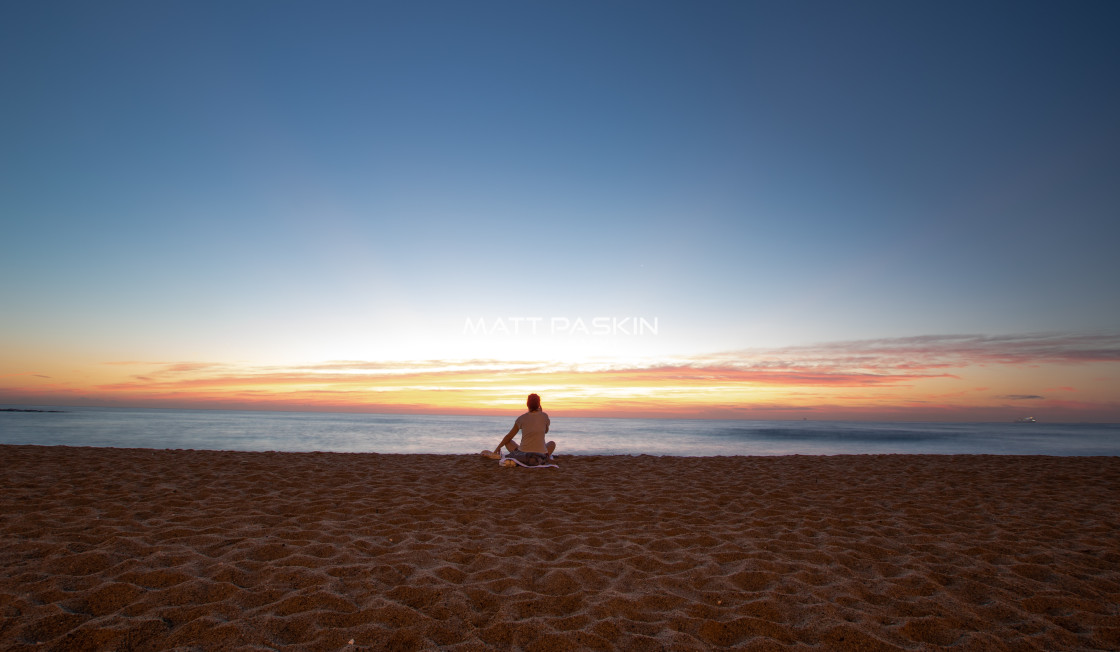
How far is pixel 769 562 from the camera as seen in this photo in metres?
4.46

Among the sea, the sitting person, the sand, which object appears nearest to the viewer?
the sand

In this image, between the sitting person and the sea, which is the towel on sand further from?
the sea

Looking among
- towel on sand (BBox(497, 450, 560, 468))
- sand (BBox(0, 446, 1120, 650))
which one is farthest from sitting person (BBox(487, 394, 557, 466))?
sand (BBox(0, 446, 1120, 650))

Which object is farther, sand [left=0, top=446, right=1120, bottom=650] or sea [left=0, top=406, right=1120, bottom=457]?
sea [left=0, top=406, right=1120, bottom=457]

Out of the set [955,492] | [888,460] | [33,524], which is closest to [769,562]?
[955,492]

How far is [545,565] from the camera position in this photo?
14.4 feet

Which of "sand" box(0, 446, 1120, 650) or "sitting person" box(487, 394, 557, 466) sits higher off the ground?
"sitting person" box(487, 394, 557, 466)

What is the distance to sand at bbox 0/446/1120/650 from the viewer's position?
10.4 feet

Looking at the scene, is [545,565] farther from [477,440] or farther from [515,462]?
[477,440]

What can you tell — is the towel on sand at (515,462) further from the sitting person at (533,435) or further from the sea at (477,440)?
the sea at (477,440)

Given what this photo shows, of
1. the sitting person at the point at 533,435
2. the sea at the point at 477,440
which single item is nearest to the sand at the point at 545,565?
the sitting person at the point at 533,435

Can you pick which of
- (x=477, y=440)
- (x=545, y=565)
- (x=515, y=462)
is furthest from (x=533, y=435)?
(x=477, y=440)

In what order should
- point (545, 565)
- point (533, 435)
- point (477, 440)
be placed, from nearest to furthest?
point (545, 565)
point (533, 435)
point (477, 440)

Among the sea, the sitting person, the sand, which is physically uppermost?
the sitting person
